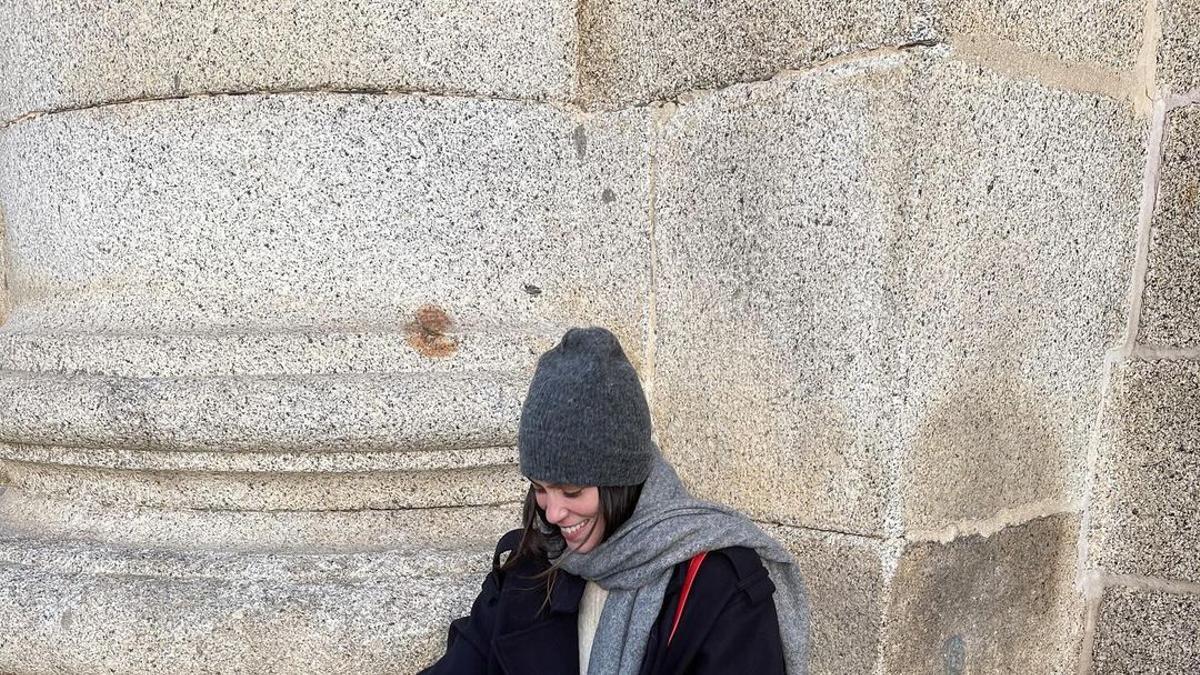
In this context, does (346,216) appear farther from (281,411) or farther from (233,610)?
(233,610)

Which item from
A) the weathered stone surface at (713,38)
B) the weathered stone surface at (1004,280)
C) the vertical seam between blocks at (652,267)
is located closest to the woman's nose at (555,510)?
the weathered stone surface at (1004,280)

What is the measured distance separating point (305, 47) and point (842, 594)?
5.17ft

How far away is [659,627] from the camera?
1616 millimetres

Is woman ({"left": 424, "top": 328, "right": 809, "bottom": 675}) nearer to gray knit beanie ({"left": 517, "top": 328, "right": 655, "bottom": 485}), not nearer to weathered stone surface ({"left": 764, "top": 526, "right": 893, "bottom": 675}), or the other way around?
gray knit beanie ({"left": 517, "top": 328, "right": 655, "bottom": 485})

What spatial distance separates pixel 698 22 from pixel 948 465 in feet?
3.40

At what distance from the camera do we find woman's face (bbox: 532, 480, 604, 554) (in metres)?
1.65

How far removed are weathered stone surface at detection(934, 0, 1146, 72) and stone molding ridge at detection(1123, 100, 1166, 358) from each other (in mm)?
155

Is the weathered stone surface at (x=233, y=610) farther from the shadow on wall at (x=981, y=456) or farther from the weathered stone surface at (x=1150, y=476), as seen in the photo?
the weathered stone surface at (x=1150, y=476)

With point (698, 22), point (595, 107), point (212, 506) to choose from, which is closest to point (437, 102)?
point (595, 107)

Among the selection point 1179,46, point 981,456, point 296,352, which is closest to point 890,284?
point 981,456

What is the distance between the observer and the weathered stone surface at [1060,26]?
1878 mm

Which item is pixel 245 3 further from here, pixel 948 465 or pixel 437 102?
pixel 948 465

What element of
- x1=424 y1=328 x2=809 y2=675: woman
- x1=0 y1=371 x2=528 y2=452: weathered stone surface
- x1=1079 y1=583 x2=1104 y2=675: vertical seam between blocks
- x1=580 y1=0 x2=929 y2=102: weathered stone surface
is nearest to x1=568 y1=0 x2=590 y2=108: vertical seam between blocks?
x1=580 y1=0 x2=929 y2=102: weathered stone surface

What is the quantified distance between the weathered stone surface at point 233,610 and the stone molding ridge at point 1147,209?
60.0 inches
